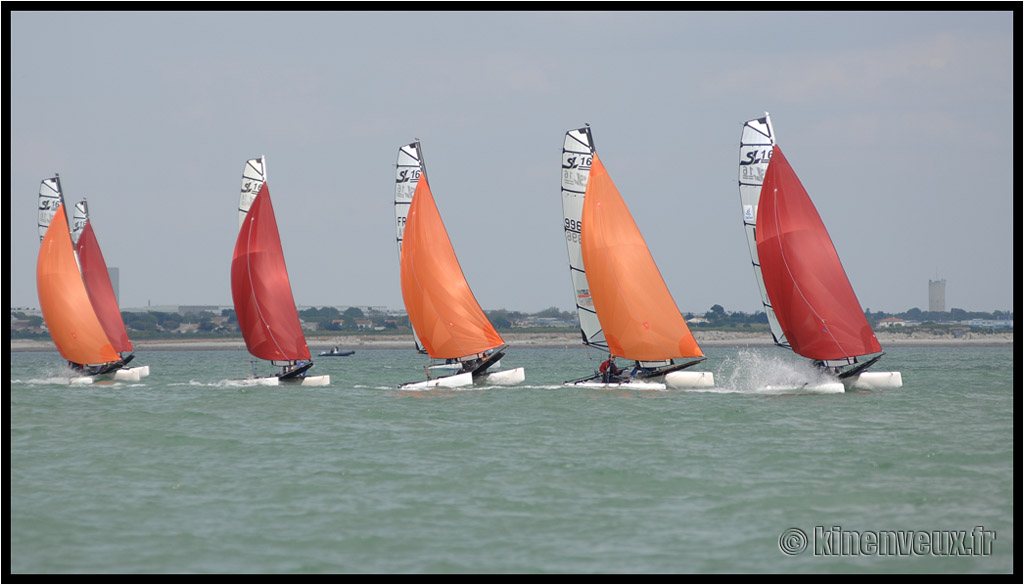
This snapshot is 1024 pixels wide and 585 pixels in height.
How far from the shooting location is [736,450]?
2302 cm

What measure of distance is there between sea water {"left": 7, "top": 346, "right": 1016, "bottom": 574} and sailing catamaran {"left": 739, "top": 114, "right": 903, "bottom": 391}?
2.11 metres

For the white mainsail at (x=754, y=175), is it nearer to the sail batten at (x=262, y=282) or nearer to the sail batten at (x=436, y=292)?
the sail batten at (x=436, y=292)

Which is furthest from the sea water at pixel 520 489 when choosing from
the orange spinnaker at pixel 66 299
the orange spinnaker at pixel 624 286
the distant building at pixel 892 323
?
the distant building at pixel 892 323

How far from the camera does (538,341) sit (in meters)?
166

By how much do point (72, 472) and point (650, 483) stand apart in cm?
1203

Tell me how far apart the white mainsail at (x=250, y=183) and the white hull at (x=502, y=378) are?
12477 mm

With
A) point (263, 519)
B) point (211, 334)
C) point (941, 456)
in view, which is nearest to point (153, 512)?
point (263, 519)

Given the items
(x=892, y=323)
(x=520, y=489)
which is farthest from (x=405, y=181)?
(x=892, y=323)

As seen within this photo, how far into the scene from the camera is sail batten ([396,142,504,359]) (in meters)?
41.0

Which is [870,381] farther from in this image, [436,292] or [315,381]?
[315,381]

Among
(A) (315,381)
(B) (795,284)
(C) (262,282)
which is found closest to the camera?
(B) (795,284)

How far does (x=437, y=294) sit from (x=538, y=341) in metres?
126

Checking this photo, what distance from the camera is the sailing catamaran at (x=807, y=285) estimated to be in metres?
34.7

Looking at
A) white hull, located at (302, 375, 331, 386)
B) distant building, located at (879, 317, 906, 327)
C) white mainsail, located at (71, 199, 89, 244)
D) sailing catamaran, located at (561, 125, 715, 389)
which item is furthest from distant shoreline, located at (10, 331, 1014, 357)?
sailing catamaran, located at (561, 125, 715, 389)
